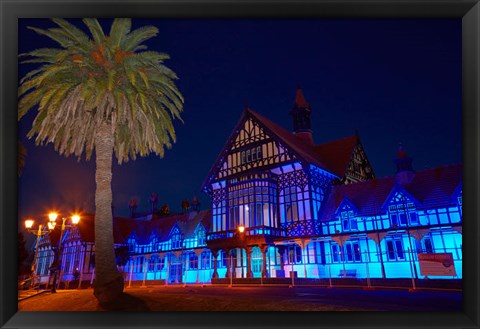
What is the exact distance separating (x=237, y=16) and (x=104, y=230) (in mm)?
10983

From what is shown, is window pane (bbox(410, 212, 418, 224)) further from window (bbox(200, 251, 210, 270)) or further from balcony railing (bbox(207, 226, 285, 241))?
window (bbox(200, 251, 210, 270))

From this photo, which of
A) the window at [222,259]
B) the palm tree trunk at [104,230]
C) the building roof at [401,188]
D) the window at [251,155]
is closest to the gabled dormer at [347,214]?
the building roof at [401,188]

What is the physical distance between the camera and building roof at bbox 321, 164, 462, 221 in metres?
28.7

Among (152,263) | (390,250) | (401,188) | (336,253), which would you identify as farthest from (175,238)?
(401,188)

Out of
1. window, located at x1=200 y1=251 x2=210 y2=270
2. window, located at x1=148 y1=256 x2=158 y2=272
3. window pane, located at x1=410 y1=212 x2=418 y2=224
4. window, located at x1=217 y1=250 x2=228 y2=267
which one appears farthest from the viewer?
window, located at x1=148 y1=256 x2=158 y2=272

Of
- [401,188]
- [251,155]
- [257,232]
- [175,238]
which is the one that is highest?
[251,155]

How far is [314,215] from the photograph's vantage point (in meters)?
33.3

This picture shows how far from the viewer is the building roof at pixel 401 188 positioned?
28691 millimetres

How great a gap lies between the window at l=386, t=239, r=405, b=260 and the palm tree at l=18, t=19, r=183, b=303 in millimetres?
21367

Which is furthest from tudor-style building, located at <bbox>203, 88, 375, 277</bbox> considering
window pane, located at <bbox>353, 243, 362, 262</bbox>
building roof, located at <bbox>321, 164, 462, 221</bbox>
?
window pane, located at <bbox>353, 243, 362, 262</bbox>

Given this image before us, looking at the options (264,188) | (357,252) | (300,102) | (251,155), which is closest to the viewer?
(357,252)

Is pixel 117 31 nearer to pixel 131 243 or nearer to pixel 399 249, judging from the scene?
pixel 399 249

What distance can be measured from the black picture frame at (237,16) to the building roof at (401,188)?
1722 centimetres
